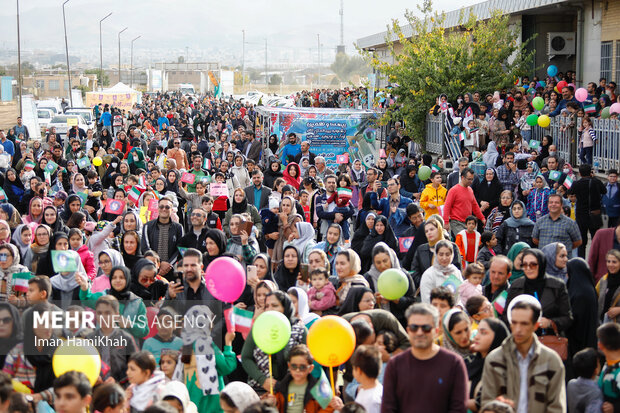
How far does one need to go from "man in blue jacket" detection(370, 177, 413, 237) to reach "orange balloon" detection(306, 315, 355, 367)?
592 cm

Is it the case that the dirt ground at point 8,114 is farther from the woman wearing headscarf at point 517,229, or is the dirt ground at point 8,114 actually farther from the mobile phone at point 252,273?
the mobile phone at point 252,273

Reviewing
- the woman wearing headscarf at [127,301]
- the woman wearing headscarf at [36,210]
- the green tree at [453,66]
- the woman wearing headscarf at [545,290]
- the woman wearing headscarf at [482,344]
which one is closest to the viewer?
the woman wearing headscarf at [482,344]

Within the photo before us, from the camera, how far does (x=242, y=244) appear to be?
1016cm

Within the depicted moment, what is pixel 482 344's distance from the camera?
5.95 meters

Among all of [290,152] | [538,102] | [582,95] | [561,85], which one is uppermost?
[561,85]

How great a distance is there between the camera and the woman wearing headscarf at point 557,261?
7.99 m

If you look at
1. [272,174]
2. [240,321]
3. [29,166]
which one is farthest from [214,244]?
[29,166]

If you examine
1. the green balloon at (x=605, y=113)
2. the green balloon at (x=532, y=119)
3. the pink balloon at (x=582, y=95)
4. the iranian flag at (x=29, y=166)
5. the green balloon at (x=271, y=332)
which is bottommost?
the green balloon at (x=271, y=332)

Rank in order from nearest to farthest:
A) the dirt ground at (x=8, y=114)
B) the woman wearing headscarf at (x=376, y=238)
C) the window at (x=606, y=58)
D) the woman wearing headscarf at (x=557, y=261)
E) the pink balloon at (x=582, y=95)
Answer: the woman wearing headscarf at (x=557, y=261) → the woman wearing headscarf at (x=376, y=238) → the pink balloon at (x=582, y=95) → the window at (x=606, y=58) → the dirt ground at (x=8, y=114)

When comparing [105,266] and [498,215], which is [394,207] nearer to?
[498,215]

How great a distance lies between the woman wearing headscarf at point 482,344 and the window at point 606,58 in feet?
49.2

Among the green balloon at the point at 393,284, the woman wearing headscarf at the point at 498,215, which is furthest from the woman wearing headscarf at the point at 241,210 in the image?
the green balloon at the point at 393,284

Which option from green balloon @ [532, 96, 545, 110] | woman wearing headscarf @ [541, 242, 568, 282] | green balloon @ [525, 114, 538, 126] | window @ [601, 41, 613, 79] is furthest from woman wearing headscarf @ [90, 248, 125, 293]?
window @ [601, 41, 613, 79]

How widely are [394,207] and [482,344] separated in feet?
20.4
